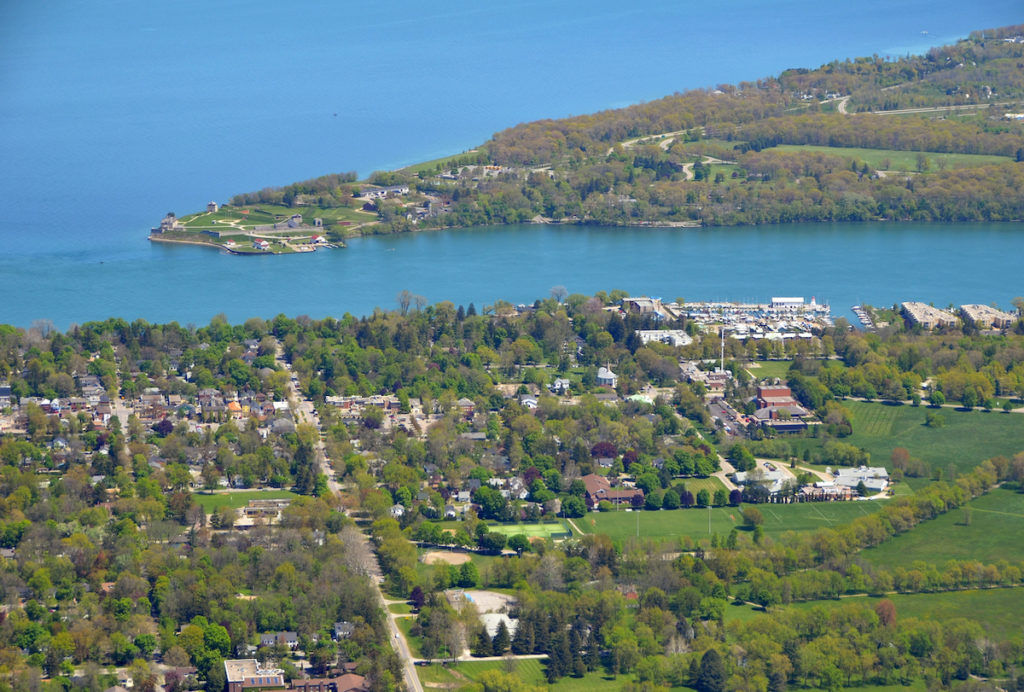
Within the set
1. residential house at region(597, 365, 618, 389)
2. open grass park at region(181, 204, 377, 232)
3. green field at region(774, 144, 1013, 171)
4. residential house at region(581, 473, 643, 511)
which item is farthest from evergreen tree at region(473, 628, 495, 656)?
green field at region(774, 144, 1013, 171)

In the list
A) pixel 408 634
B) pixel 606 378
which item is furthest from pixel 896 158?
pixel 408 634

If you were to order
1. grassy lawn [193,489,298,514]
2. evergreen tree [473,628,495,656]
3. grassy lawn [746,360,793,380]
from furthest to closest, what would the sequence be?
grassy lawn [746,360,793,380], grassy lawn [193,489,298,514], evergreen tree [473,628,495,656]

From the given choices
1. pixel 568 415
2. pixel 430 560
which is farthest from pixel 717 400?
pixel 430 560

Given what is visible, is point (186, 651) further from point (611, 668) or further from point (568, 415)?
point (568, 415)

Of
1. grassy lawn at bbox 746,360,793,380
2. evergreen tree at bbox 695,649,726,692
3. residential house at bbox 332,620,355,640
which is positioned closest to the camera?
evergreen tree at bbox 695,649,726,692

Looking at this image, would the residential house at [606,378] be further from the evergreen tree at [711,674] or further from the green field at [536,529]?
the evergreen tree at [711,674]

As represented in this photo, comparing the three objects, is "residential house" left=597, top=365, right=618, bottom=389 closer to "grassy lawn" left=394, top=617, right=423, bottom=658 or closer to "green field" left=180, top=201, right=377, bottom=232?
"grassy lawn" left=394, top=617, right=423, bottom=658

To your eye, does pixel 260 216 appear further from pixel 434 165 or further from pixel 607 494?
pixel 607 494

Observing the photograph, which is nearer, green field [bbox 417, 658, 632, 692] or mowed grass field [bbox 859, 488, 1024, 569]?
green field [bbox 417, 658, 632, 692]
